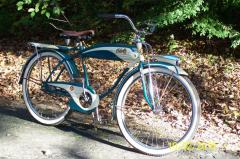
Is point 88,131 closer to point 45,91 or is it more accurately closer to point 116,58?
point 45,91

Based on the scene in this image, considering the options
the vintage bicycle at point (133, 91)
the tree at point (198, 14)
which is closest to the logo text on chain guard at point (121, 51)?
the vintage bicycle at point (133, 91)

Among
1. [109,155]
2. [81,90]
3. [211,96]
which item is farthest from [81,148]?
[211,96]

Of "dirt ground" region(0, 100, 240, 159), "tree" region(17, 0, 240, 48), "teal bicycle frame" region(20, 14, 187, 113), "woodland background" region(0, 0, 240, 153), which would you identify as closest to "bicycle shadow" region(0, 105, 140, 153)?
"dirt ground" region(0, 100, 240, 159)

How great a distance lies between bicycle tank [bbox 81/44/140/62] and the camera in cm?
456

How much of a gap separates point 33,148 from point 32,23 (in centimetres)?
437

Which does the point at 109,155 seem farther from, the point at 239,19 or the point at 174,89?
the point at 239,19

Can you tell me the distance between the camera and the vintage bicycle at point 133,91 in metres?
4.50

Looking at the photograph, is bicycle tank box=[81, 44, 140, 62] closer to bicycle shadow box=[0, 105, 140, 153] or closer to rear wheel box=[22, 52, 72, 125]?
rear wheel box=[22, 52, 72, 125]

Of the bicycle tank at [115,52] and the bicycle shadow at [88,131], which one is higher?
the bicycle tank at [115,52]

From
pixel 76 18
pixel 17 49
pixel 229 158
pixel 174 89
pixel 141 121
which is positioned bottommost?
pixel 229 158

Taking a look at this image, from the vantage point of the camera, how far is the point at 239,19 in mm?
7176

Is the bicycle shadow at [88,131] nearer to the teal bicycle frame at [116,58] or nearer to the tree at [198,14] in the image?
the teal bicycle frame at [116,58]

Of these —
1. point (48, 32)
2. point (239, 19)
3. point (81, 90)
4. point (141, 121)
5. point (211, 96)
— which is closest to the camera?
point (81, 90)

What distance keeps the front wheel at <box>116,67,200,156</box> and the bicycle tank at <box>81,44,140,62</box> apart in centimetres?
19
